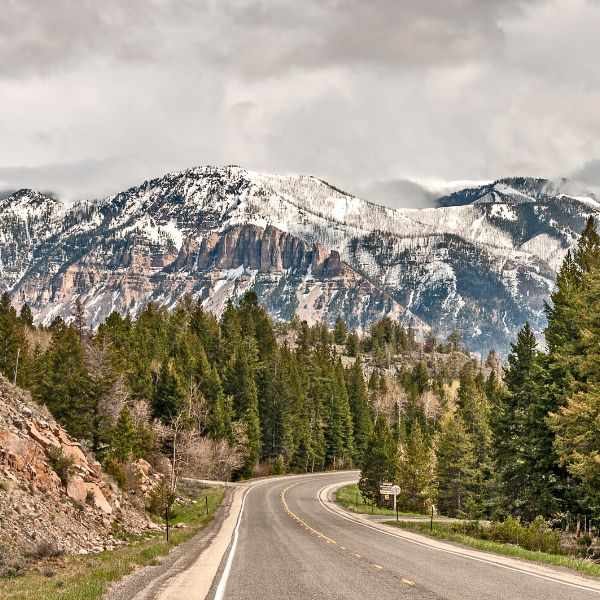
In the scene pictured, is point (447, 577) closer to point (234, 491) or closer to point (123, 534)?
point (123, 534)

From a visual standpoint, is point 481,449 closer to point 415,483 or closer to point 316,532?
point 415,483

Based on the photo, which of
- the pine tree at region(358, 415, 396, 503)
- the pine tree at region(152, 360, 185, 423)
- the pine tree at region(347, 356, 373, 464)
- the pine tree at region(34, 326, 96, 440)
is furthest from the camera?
the pine tree at region(347, 356, 373, 464)

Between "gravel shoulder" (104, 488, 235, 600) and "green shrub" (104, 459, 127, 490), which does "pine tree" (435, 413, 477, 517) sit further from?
"gravel shoulder" (104, 488, 235, 600)

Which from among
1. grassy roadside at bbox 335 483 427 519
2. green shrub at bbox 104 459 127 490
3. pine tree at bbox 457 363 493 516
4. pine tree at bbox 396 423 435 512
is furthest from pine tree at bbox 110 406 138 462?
pine tree at bbox 396 423 435 512

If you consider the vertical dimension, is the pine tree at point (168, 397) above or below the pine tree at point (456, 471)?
above

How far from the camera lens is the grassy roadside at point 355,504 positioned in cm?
5325

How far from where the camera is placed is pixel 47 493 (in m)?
29.4

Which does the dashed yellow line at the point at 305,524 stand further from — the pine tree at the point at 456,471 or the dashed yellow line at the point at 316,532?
the pine tree at the point at 456,471

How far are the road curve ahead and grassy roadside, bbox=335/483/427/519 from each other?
19.9 meters

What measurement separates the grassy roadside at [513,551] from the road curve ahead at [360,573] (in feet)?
5.25

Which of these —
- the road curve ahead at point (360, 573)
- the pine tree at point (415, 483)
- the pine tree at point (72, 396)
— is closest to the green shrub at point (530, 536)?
the road curve ahead at point (360, 573)

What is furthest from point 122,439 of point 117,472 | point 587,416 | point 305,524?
point 587,416

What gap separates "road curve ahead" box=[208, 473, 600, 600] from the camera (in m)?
15.1

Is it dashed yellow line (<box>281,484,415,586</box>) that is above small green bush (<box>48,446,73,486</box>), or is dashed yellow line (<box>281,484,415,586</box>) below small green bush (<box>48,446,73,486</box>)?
below
